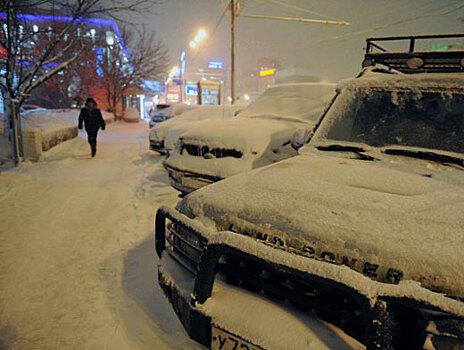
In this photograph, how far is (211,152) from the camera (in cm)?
466

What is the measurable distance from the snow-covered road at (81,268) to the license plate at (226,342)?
0.73 meters

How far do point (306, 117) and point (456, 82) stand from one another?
3.18 metres

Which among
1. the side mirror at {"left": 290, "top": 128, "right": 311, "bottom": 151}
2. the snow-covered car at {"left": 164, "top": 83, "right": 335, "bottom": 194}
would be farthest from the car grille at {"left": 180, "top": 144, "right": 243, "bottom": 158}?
the side mirror at {"left": 290, "top": 128, "right": 311, "bottom": 151}

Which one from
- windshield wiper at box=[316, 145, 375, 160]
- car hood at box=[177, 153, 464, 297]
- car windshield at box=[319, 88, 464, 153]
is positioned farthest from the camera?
windshield wiper at box=[316, 145, 375, 160]

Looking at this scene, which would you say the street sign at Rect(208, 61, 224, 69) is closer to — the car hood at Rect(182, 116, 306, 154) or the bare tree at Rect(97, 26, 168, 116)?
the bare tree at Rect(97, 26, 168, 116)

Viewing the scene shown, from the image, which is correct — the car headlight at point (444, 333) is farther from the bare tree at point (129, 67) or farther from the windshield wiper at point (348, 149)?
the bare tree at point (129, 67)

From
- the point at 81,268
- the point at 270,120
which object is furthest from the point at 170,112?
the point at 81,268

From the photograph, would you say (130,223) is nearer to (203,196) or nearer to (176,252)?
(176,252)

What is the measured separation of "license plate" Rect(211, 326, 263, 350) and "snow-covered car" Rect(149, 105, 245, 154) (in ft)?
20.3

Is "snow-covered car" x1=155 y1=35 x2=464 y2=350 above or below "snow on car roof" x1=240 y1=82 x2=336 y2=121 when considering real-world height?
below

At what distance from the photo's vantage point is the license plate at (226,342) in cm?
147

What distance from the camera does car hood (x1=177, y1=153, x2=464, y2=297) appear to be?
4.38 ft

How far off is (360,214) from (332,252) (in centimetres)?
29

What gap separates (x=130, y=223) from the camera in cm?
449
